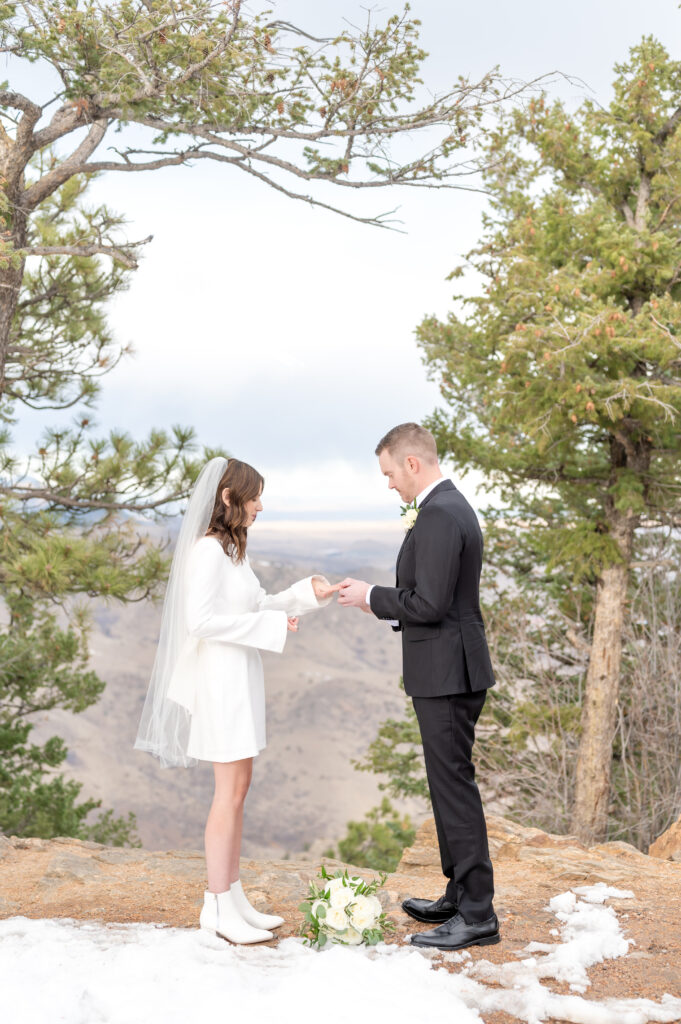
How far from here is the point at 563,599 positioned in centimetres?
1298

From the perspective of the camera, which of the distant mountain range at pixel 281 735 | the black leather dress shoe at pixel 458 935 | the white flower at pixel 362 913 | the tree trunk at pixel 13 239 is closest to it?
the white flower at pixel 362 913

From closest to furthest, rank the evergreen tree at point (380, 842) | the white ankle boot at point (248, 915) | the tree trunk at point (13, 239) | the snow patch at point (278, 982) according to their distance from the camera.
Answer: the snow patch at point (278, 982), the white ankle boot at point (248, 915), the tree trunk at point (13, 239), the evergreen tree at point (380, 842)

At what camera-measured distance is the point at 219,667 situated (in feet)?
12.6

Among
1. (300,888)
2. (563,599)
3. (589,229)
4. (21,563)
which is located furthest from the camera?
(563,599)

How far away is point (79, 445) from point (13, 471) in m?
0.87

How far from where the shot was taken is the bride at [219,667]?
378 cm

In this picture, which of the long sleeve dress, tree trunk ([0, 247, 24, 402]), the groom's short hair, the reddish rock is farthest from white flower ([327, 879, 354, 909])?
tree trunk ([0, 247, 24, 402])

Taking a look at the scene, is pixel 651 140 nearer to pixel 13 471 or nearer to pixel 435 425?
pixel 435 425

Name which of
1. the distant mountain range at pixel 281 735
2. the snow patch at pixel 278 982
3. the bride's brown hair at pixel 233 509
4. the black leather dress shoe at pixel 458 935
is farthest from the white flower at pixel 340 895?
the distant mountain range at pixel 281 735

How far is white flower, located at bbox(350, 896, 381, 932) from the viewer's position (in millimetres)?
3605

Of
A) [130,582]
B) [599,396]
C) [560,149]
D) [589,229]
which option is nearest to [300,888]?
[130,582]

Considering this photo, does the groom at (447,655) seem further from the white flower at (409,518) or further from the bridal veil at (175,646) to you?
the bridal veil at (175,646)

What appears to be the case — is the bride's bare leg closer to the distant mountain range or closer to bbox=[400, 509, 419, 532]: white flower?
bbox=[400, 509, 419, 532]: white flower

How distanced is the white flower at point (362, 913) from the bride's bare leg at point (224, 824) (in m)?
0.55
